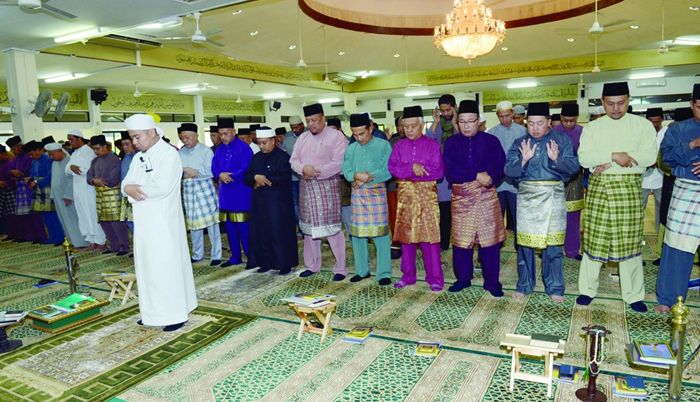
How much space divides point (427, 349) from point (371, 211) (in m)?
1.65

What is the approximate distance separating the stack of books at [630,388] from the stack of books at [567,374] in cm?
18

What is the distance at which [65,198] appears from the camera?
21.7 ft

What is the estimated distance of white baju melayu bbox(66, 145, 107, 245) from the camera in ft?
20.9

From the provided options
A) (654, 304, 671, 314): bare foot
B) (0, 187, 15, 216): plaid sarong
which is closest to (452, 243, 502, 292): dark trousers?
(654, 304, 671, 314): bare foot

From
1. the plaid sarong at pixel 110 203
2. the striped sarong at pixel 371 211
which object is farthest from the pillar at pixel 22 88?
the striped sarong at pixel 371 211

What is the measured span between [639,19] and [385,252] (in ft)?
24.6

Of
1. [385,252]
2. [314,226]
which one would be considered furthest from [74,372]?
[385,252]

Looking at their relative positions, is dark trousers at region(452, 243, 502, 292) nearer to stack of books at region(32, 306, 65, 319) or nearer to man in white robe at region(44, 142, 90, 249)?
stack of books at region(32, 306, 65, 319)

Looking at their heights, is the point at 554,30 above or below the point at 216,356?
above

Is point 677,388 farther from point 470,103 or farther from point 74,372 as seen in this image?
point 74,372

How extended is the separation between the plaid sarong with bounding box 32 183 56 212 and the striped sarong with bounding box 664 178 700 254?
7.47m

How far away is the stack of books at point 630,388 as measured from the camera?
233 centimetres

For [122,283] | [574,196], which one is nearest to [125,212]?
[122,283]

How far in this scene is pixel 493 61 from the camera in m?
13.3
